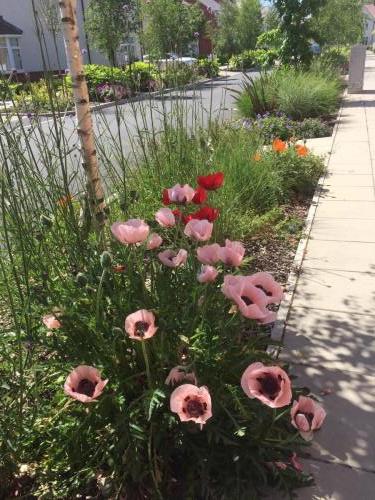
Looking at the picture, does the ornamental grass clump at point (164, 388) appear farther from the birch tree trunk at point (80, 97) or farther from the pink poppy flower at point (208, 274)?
the birch tree trunk at point (80, 97)

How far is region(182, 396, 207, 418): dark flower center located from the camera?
4.90ft

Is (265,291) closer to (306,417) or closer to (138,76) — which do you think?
(306,417)

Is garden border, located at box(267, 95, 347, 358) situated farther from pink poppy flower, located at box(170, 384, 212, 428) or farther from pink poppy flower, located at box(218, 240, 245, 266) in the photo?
pink poppy flower, located at box(170, 384, 212, 428)

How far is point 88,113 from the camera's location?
9.54ft

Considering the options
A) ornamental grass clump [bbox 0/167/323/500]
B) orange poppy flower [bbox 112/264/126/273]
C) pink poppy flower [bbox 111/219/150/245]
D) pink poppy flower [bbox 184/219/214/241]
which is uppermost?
pink poppy flower [bbox 111/219/150/245]

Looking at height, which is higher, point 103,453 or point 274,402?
point 274,402

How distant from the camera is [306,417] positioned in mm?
1588

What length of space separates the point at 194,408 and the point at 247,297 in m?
0.43

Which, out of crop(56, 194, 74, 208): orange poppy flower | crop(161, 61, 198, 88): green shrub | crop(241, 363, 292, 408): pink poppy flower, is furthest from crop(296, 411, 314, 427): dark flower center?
crop(161, 61, 198, 88): green shrub

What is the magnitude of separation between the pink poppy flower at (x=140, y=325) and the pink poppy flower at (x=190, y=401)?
217 millimetres

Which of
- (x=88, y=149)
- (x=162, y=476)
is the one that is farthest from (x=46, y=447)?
(x=88, y=149)

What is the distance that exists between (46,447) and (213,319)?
34.6 inches

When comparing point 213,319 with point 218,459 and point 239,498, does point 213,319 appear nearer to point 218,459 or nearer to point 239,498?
point 218,459

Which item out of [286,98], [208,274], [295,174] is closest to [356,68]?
[286,98]
